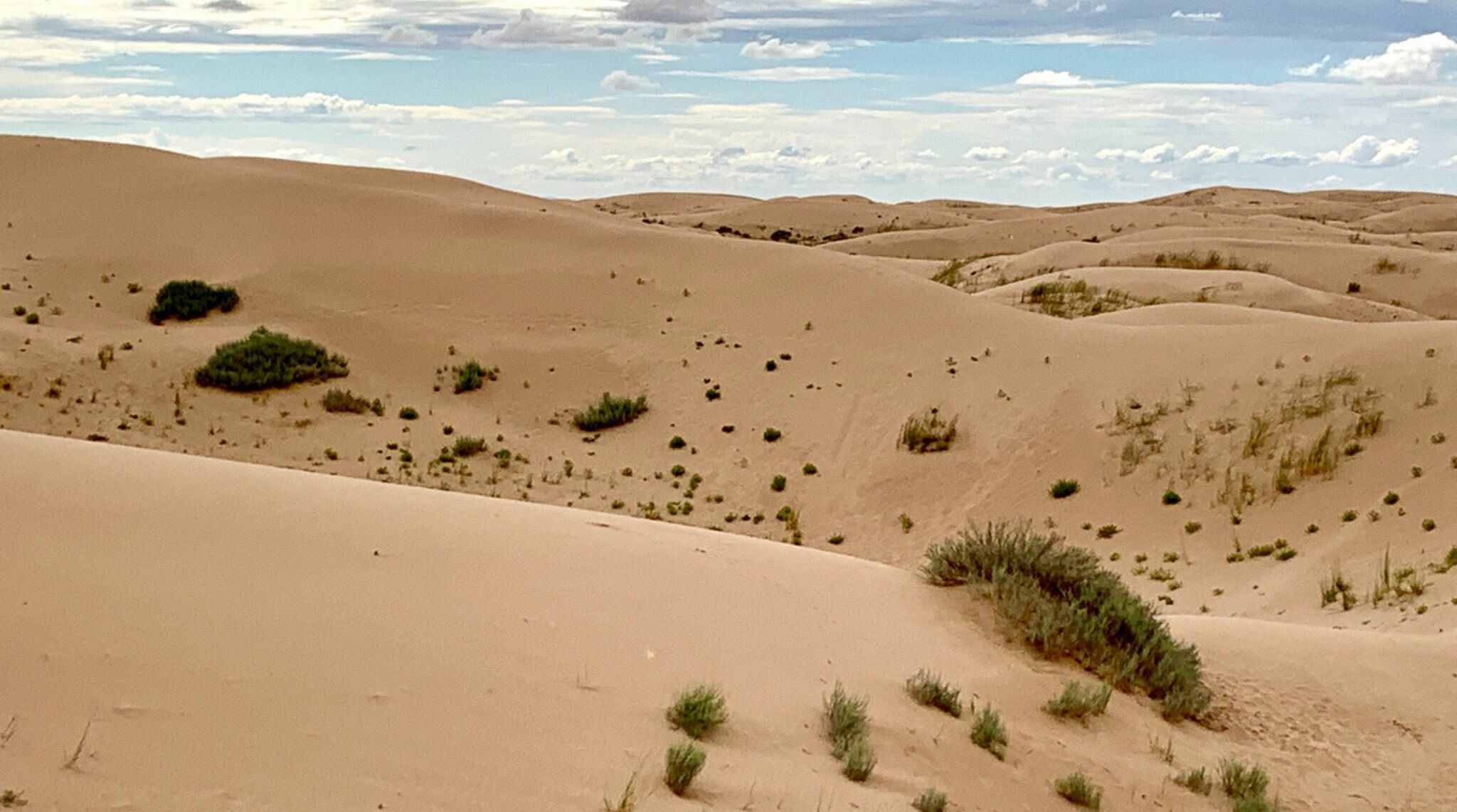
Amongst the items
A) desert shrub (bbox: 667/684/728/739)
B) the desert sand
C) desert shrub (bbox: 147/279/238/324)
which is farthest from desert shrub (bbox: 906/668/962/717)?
desert shrub (bbox: 147/279/238/324)

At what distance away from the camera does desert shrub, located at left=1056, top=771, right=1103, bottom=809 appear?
19.9 ft

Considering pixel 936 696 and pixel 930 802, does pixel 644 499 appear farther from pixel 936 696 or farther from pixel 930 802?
pixel 930 802

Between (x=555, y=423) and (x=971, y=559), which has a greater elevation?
(x=971, y=559)

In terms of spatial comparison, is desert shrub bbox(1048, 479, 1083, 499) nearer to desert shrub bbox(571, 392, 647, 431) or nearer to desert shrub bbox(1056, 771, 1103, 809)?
desert shrub bbox(571, 392, 647, 431)

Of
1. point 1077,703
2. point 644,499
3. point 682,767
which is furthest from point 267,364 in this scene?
point 682,767

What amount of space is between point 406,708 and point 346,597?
125cm

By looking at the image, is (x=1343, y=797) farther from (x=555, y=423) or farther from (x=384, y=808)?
(x=555, y=423)

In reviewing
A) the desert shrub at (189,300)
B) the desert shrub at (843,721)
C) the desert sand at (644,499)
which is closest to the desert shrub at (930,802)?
the desert sand at (644,499)

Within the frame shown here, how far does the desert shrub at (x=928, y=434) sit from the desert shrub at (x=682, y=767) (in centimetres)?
1368

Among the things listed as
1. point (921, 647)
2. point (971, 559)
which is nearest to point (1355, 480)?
point (971, 559)

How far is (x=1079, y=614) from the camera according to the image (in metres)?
8.14

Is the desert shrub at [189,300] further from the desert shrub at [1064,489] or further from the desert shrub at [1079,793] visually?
the desert shrub at [1079,793]

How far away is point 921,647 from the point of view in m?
7.67

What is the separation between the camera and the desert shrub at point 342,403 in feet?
65.2
